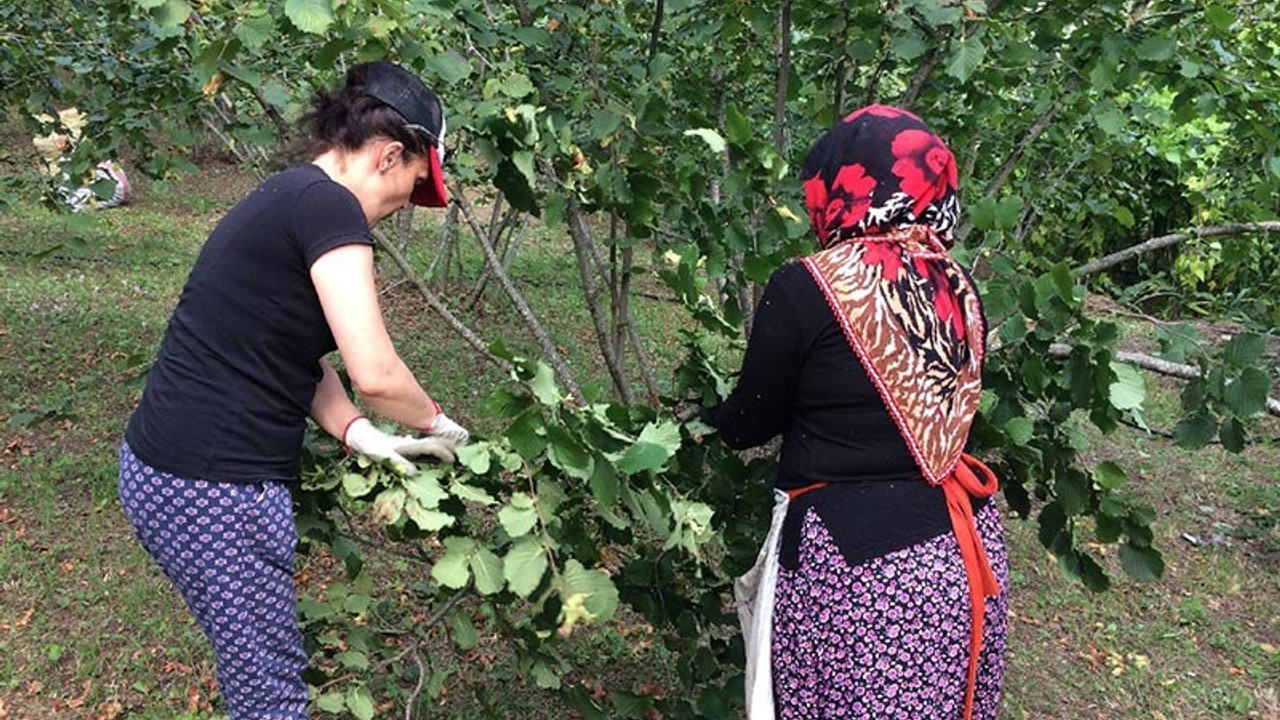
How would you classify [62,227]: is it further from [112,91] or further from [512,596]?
[512,596]

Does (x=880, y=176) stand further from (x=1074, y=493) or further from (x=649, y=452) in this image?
(x=1074, y=493)

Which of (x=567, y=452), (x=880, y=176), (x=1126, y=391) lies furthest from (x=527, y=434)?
(x=1126, y=391)

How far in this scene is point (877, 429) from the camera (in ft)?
5.66

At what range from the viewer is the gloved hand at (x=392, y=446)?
1881 mm

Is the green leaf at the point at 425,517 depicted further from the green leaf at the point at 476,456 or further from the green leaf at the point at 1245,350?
the green leaf at the point at 1245,350

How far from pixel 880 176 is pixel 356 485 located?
40.9 inches

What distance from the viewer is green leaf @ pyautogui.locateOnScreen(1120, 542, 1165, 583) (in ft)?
7.25

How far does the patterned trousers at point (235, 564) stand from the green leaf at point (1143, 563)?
1.70 metres

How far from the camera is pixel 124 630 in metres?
3.47

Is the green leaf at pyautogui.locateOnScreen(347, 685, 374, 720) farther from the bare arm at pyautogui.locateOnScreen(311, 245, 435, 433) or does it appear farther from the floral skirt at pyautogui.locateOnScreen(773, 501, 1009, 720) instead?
the floral skirt at pyautogui.locateOnScreen(773, 501, 1009, 720)

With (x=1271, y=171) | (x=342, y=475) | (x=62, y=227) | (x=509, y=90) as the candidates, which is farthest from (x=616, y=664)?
(x=62, y=227)

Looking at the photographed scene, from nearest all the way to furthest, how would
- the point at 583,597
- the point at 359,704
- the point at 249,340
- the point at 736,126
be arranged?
the point at 583,597, the point at 249,340, the point at 736,126, the point at 359,704

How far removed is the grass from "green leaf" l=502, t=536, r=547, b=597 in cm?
31

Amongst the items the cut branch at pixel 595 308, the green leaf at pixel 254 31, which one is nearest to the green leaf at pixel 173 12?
the green leaf at pixel 254 31
